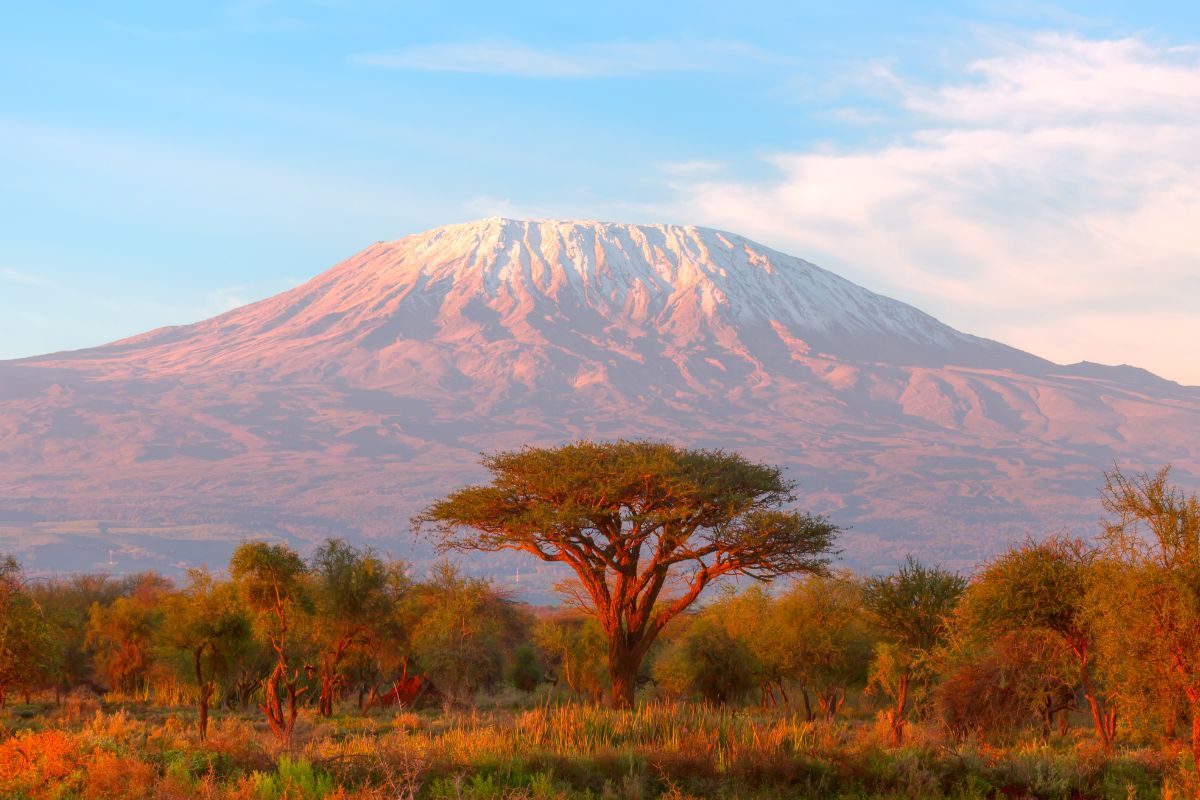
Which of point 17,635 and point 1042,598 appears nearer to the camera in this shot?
point 17,635

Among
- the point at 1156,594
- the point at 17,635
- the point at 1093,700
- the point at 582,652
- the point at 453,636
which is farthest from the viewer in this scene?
the point at 582,652

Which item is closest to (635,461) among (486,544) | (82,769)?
(486,544)

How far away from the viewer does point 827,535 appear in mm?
34094

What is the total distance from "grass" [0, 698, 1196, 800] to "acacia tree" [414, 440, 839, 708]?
1001 centimetres

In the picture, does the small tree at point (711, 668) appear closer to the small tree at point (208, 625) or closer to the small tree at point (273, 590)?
the small tree at point (208, 625)

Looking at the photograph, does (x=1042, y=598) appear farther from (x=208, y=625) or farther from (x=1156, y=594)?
(x=208, y=625)

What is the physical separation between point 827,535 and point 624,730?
1512 centimetres

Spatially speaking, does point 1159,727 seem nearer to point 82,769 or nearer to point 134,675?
point 82,769

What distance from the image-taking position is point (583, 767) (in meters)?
17.6

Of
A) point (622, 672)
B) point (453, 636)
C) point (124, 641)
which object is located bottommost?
point (124, 641)

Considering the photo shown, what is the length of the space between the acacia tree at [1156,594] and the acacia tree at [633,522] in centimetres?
1074

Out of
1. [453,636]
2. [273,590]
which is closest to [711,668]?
[453,636]

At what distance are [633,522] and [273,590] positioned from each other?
1092 cm

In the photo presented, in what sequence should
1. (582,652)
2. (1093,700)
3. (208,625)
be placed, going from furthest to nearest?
(582,652) < (208,625) < (1093,700)
